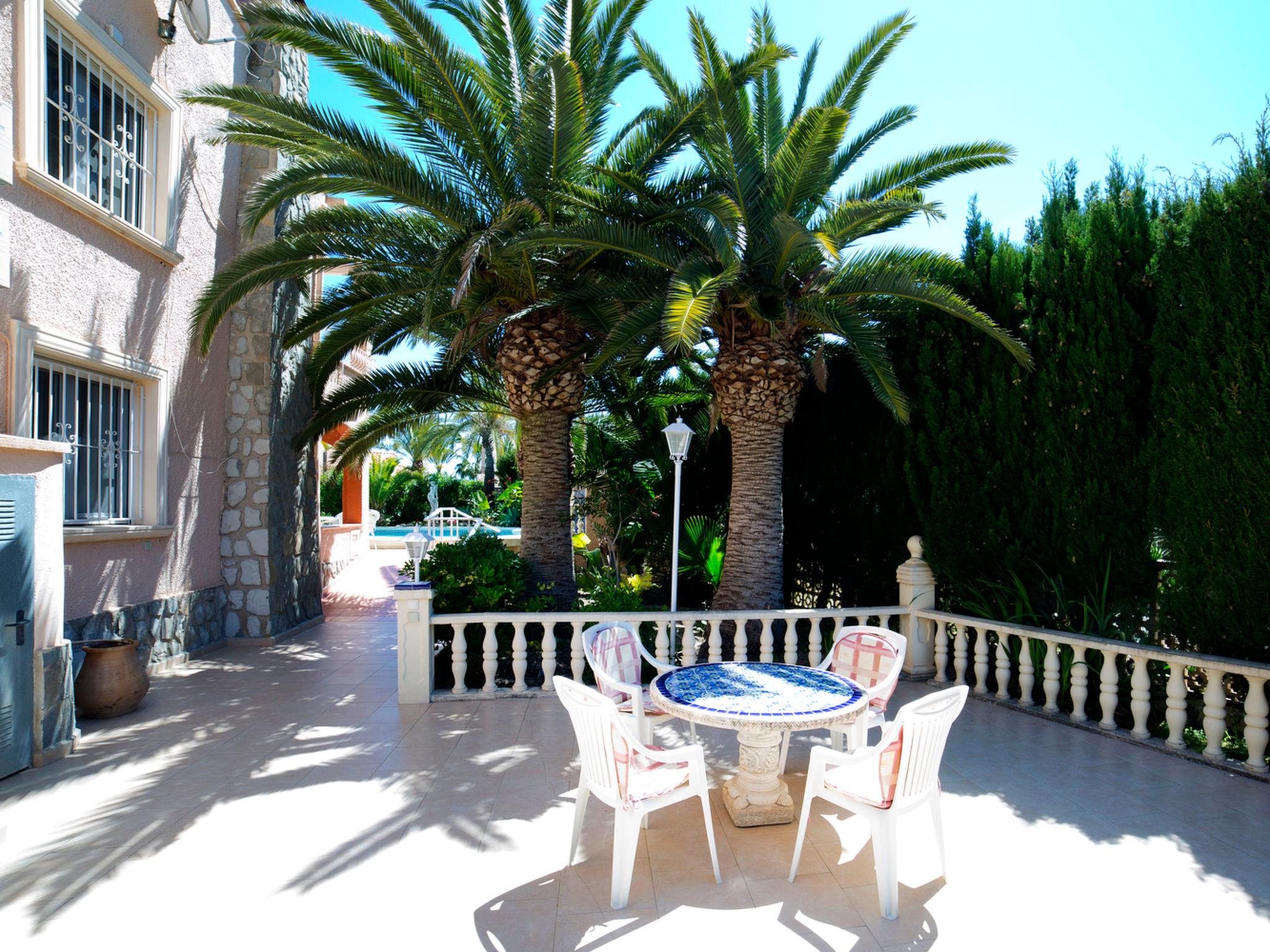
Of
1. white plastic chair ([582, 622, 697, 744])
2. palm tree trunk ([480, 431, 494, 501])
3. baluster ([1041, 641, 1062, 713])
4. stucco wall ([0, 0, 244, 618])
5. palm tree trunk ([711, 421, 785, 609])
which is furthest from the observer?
palm tree trunk ([480, 431, 494, 501])

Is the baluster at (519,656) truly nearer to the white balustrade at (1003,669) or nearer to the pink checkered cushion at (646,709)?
the pink checkered cushion at (646,709)

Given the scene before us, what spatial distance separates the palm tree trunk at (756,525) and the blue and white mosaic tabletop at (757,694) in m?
3.12

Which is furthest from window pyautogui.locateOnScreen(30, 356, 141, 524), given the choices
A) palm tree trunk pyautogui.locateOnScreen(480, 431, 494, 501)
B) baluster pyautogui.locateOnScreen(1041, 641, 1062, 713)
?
palm tree trunk pyautogui.locateOnScreen(480, 431, 494, 501)

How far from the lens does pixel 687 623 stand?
6.54 m

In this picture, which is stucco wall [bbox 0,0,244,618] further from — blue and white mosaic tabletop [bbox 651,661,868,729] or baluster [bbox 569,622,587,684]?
blue and white mosaic tabletop [bbox 651,661,868,729]

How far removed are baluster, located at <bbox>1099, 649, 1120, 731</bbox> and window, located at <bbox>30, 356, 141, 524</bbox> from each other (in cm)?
844

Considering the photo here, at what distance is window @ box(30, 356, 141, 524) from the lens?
20.6 feet

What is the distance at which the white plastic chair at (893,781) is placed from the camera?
3.12 m

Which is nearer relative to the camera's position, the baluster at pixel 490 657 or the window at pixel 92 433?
the window at pixel 92 433

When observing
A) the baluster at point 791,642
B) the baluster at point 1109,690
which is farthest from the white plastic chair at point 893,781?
the baluster at point 791,642

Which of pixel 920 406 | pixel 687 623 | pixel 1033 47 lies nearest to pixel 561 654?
pixel 687 623

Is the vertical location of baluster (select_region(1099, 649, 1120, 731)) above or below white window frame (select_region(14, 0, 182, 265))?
below

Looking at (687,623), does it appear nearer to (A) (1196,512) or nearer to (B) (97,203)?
(A) (1196,512)

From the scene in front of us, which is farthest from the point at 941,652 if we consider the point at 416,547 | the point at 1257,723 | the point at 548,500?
the point at 416,547
